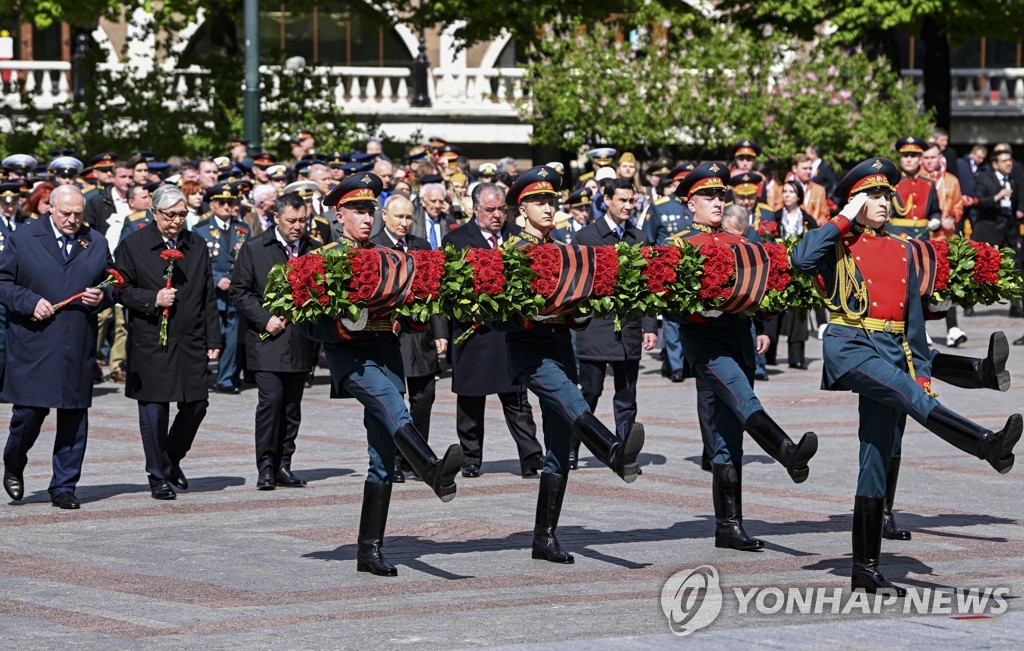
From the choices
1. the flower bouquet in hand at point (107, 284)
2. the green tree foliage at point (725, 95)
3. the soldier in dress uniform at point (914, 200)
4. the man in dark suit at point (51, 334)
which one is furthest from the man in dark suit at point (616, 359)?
the green tree foliage at point (725, 95)

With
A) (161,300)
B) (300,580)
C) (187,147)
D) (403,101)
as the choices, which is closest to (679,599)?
(300,580)

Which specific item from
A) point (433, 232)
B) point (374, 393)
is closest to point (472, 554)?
point (374, 393)

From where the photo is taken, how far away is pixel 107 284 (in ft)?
40.5

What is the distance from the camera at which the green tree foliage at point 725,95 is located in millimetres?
29297

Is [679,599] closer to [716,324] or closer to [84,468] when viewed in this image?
[716,324]

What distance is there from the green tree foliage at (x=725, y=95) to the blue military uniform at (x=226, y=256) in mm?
12278

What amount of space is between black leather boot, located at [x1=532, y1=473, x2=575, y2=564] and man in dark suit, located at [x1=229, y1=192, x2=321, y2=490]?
315cm

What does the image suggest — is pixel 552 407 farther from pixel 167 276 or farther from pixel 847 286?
pixel 167 276

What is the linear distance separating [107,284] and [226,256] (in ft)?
20.2

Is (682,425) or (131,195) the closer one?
(682,425)

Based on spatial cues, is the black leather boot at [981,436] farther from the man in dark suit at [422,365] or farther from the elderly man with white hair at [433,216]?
the elderly man with white hair at [433,216]

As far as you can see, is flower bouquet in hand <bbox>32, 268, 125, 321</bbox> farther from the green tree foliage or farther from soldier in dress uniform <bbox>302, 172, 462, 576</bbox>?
the green tree foliage

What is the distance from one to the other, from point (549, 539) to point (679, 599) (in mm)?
1300

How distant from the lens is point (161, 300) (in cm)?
1259
